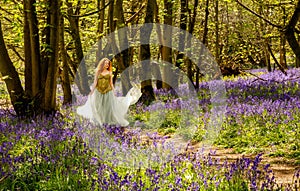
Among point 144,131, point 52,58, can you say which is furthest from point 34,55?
point 144,131

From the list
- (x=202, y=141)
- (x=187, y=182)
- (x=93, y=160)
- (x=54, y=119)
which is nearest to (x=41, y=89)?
(x=54, y=119)

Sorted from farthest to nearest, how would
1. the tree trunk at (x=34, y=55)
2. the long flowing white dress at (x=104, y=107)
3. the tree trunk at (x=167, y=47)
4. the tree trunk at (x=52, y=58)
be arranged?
the tree trunk at (x=167, y=47) < the long flowing white dress at (x=104, y=107) < the tree trunk at (x=34, y=55) < the tree trunk at (x=52, y=58)

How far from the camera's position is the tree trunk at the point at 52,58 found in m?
9.65

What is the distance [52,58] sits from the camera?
1033cm

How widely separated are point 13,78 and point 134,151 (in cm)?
557

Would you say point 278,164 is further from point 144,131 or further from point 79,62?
point 79,62

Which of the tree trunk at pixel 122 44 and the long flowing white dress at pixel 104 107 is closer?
the long flowing white dress at pixel 104 107

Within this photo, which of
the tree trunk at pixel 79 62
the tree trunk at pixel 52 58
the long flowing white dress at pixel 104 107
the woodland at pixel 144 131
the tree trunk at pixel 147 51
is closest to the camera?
the woodland at pixel 144 131

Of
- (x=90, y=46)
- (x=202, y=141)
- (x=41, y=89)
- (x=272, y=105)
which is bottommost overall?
(x=202, y=141)

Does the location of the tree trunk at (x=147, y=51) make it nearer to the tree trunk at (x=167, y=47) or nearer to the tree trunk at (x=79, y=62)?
the tree trunk at (x=167, y=47)

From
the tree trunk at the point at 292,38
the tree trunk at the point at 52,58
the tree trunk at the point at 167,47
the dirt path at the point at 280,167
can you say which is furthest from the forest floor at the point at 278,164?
the tree trunk at the point at 167,47

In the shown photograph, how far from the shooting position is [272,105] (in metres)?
9.27

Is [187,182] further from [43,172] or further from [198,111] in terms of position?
[198,111]

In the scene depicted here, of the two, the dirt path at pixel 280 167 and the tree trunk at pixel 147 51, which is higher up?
the tree trunk at pixel 147 51
